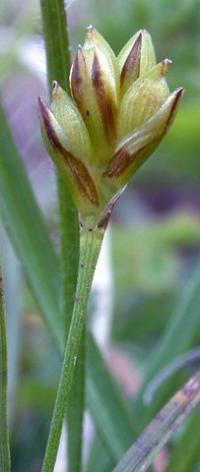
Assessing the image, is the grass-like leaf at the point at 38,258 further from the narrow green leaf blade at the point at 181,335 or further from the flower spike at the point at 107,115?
the flower spike at the point at 107,115

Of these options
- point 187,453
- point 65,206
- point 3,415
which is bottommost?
point 187,453

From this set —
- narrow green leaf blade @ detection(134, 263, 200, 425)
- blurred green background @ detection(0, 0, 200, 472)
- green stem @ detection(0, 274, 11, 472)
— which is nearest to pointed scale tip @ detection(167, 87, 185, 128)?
green stem @ detection(0, 274, 11, 472)

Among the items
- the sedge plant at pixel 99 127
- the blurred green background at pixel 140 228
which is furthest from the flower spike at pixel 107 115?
the blurred green background at pixel 140 228

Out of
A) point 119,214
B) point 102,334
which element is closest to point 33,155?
point 119,214

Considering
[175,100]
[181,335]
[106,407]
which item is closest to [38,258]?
[106,407]

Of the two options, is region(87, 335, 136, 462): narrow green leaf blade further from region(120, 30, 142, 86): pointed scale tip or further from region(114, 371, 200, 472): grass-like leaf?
region(120, 30, 142, 86): pointed scale tip

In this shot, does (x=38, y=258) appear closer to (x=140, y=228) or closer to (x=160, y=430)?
(x=160, y=430)
